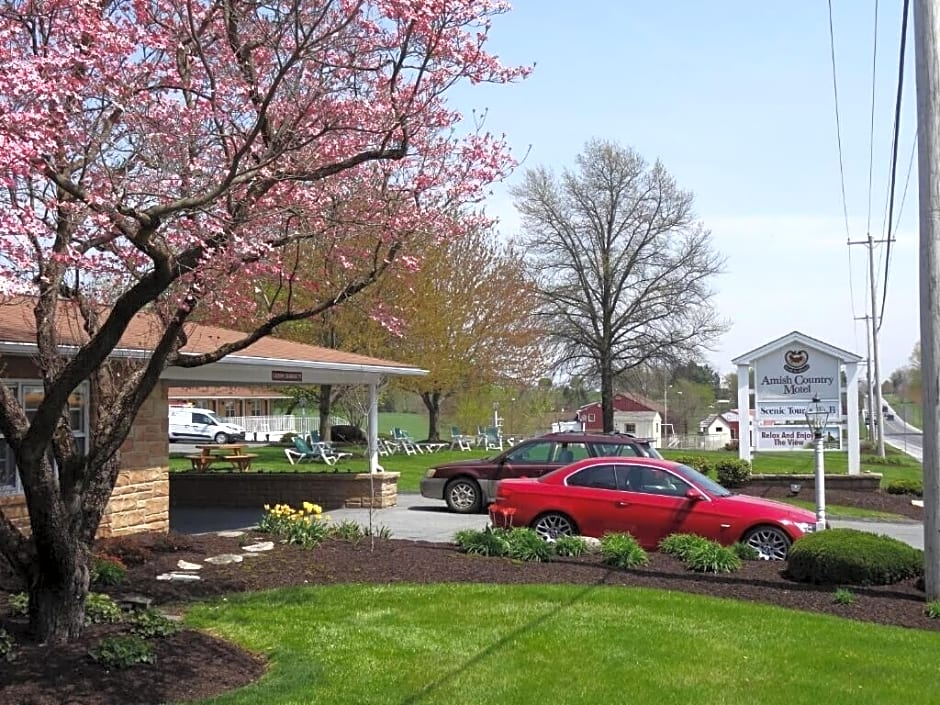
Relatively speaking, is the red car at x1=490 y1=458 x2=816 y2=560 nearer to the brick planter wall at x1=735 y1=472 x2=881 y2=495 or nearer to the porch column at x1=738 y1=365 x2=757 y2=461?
the brick planter wall at x1=735 y1=472 x2=881 y2=495

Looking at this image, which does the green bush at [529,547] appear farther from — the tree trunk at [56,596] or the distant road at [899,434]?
the distant road at [899,434]

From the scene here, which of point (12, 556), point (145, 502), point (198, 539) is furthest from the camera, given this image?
point (145, 502)

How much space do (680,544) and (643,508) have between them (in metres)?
1.36

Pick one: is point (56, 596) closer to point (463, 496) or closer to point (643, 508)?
point (643, 508)

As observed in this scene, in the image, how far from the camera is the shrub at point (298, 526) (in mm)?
13031

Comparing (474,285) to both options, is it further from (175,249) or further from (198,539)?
(175,249)

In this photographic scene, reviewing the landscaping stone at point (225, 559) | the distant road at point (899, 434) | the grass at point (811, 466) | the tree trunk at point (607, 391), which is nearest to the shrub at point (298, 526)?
the landscaping stone at point (225, 559)

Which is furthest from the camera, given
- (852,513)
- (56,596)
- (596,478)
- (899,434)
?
(899,434)

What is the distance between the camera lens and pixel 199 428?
57.3 metres

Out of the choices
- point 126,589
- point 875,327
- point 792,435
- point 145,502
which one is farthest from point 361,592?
point 875,327

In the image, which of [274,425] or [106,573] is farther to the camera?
[274,425]

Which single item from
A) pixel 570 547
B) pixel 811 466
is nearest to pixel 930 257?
pixel 570 547

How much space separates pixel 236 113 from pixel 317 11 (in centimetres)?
123

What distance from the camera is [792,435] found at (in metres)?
25.0
